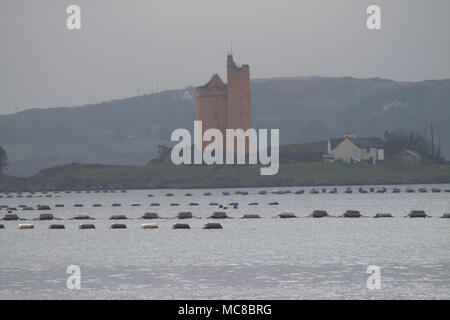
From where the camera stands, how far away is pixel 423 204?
134375mm

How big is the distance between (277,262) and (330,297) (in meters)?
16.6

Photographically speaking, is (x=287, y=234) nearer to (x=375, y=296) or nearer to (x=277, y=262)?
(x=277, y=262)

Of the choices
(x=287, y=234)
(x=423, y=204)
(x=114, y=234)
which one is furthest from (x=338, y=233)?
(x=423, y=204)

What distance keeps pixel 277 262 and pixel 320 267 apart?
14.0ft

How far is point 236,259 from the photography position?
6128cm

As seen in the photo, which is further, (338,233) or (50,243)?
(338,233)

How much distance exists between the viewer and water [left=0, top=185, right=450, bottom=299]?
44.9 m

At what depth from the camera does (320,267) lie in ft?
181

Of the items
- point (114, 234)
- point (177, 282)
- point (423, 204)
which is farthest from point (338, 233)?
point (423, 204)

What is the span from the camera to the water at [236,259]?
147ft

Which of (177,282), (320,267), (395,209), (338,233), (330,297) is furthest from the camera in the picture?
(395,209)
